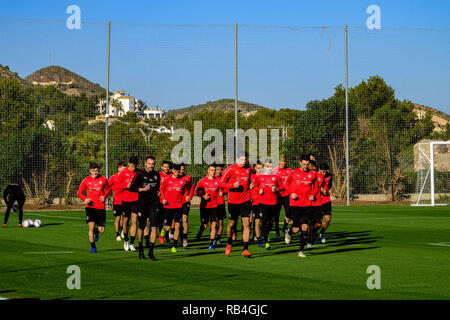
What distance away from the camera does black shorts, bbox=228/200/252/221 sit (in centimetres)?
1706

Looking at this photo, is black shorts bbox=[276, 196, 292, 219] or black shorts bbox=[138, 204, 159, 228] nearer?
black shorts bbox=[138, 204, 159, 228]

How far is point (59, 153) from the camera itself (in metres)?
43.1

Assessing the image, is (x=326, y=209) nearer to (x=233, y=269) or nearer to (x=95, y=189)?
(x=95, y=189)

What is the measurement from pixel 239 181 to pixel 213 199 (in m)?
3.19

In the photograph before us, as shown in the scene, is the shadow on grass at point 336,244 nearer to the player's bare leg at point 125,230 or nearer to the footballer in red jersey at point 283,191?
the footballer in red jersey at point 283,191

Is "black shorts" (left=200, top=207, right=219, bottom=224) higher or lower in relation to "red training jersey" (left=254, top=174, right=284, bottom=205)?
lower

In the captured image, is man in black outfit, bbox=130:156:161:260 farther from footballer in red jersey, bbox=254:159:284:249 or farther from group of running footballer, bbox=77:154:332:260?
footballer in red jersey, bbox=254:159:284:249

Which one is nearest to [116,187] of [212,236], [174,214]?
[174,214]

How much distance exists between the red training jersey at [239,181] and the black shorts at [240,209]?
0.26ft

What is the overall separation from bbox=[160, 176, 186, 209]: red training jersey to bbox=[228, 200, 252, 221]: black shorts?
2.06 meters

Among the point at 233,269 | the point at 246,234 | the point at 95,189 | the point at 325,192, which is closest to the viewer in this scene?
the point at 233,269

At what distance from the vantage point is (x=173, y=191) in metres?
18.9

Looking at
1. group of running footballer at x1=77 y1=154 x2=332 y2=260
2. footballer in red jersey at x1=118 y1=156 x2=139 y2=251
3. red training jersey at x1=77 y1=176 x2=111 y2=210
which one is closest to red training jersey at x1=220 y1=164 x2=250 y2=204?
group of running footballer at x1=77 y1=154 x2=332 y2=260
